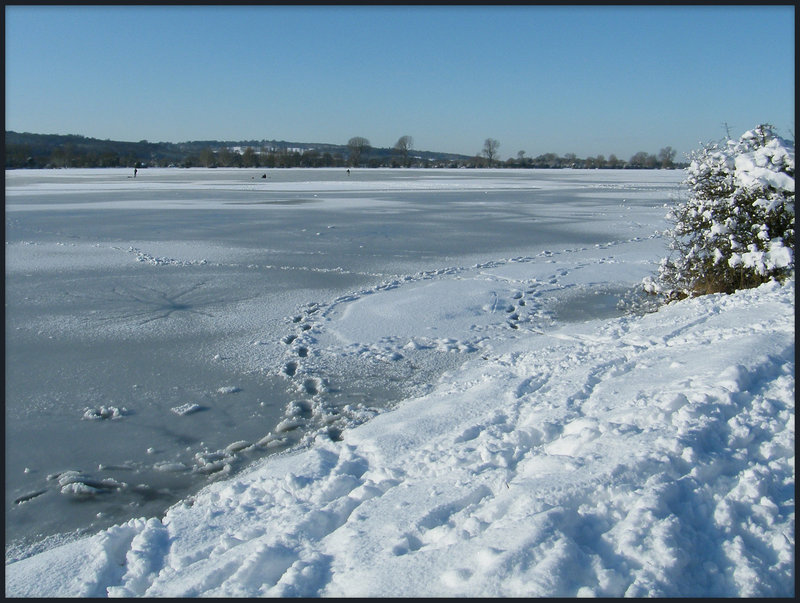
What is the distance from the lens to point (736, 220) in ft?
30.5

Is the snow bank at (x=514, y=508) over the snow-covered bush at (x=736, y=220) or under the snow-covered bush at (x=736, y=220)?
under

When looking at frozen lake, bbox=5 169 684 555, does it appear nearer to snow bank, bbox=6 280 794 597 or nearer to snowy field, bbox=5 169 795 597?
snowy field, bbox=5 169 795 597

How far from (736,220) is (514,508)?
762 centimetres

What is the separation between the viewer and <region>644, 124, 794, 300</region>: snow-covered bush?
873 cm

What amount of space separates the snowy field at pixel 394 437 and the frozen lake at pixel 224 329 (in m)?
0.03

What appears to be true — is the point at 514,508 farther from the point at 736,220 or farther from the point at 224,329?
the point at 736,220

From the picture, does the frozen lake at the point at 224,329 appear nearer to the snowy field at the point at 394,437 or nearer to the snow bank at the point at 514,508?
the snowy field at the point at 394,437

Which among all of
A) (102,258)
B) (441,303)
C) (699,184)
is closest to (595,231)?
(699,184)

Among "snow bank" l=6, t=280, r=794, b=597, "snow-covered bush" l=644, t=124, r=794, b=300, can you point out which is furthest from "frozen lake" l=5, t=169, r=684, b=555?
"snow-covered bush" l=644, t=124, r=794, b=300

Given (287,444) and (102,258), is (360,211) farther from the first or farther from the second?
(287,444)

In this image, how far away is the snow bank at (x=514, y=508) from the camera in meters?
2.91

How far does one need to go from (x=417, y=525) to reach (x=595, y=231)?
49.2 feet

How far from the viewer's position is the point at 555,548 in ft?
9.68

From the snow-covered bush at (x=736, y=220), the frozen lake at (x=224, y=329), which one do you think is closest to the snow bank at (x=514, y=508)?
the frozen lake at (x=224, y=329)
